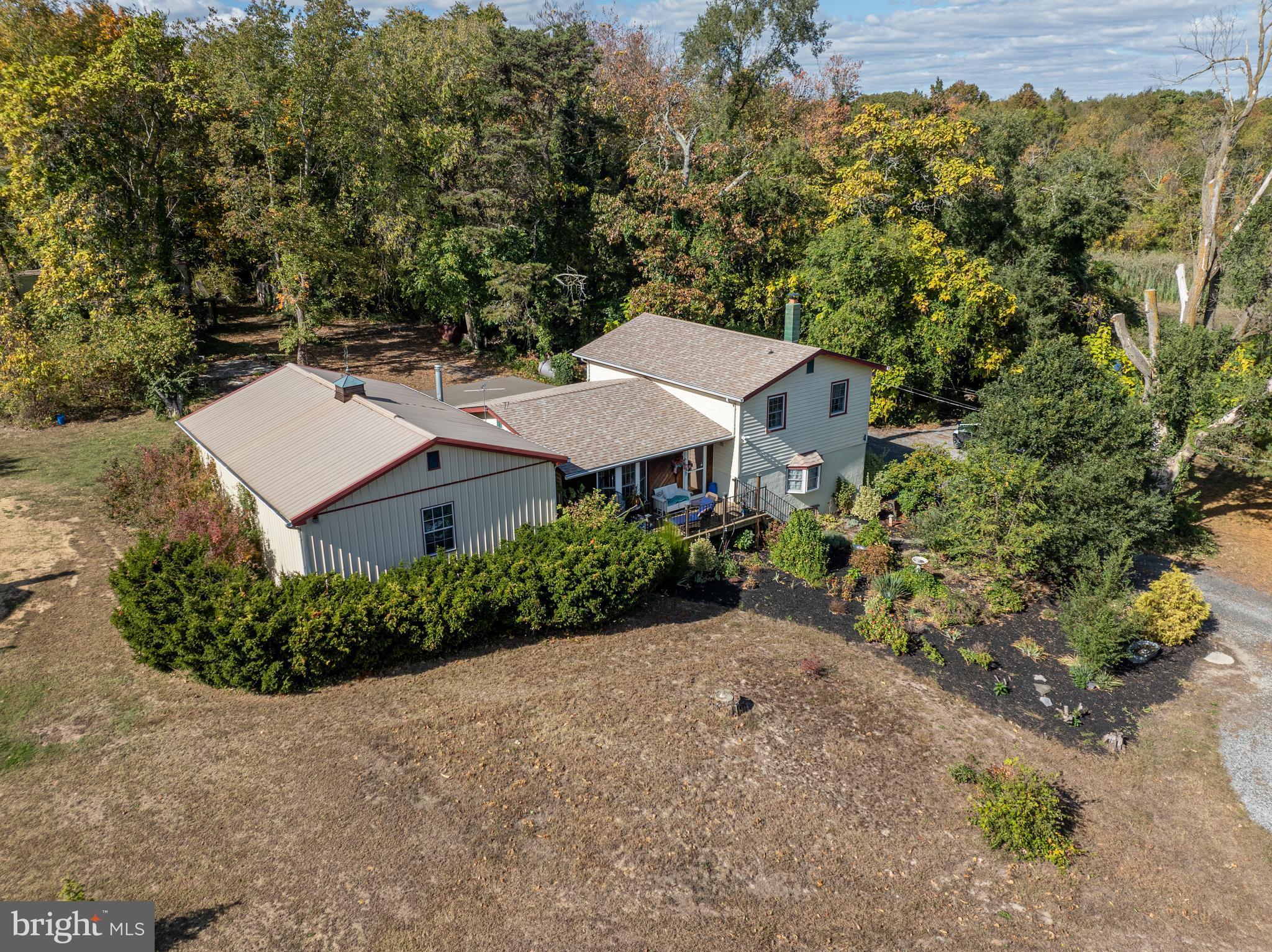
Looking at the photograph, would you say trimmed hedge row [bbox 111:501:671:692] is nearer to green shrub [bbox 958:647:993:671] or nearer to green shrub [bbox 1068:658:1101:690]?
green shrub [bbox 958:647:993:671]

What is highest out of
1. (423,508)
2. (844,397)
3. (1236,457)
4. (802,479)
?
(844,397)

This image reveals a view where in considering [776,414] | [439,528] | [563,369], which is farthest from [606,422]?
[563,369]

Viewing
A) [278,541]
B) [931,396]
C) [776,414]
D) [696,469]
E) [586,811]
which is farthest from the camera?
[931,396]

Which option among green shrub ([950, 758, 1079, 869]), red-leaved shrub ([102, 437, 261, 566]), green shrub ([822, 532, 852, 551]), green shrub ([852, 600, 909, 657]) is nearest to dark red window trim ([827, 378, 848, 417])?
green shrub ([822, 532, 852, 551])

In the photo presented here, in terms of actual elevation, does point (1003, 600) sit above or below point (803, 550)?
below

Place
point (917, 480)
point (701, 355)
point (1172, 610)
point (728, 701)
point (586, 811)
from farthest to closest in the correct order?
point (917, 480)
point (701, 355)
point (1172, 610)
point (728, 701)
point (586, 811)

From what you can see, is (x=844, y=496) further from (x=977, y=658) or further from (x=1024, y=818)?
(x=1024, y=818)

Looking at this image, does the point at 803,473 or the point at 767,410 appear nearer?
the point at 767,410
